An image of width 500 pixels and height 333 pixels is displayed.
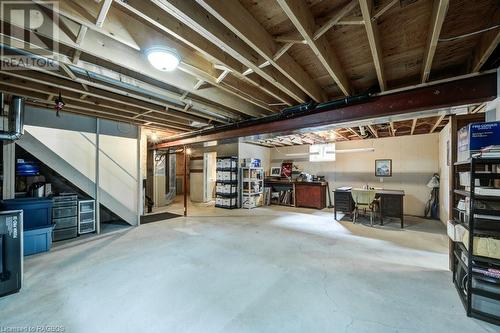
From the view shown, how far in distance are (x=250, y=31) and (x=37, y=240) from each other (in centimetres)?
442

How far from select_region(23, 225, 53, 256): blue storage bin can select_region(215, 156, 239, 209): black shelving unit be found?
4.54 m

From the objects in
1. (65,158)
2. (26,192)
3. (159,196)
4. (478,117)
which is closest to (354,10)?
(478,117)

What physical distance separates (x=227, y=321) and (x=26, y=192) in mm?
4750

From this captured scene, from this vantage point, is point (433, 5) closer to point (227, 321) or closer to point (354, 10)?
point (354, 10)

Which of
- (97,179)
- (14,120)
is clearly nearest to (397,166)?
(97,179)

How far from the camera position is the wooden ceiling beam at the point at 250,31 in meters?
1.53

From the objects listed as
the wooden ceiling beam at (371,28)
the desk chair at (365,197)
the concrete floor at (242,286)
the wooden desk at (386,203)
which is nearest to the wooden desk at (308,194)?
the wooden desk at (386,203)

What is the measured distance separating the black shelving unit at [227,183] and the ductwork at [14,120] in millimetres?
4947

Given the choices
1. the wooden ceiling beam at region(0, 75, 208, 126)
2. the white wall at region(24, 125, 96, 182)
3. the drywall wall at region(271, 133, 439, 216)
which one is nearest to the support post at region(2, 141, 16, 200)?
the white wall at region(24, 125, 96, 182)

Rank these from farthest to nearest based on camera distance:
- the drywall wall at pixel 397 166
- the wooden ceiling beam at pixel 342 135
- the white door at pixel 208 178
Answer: the white door at pixel 208 178 → the wooden ceiling beam at pixel 342 135 → the drywall wall at pixel 397 166

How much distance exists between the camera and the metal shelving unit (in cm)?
730

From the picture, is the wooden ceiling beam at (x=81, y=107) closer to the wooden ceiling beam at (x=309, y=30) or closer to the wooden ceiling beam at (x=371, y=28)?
the wooden ceiling beam at (x=309, y=30)

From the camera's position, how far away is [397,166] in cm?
657

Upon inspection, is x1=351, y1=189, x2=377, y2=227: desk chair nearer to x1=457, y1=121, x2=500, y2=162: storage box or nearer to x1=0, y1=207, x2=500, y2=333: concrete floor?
x1=0, y1=207, x2=500, y2=333: concrete floor
